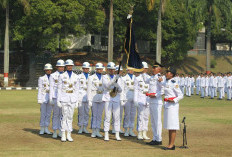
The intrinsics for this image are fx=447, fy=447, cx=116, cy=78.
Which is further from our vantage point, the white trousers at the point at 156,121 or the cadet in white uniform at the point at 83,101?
the cadet in white uniform at the point at 83,101

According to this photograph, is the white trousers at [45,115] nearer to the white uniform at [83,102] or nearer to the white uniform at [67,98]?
the white uniform at [83,102]

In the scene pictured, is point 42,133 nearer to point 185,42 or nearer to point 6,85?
point 6,85

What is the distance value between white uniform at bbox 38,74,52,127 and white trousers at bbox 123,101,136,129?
8.70 ft

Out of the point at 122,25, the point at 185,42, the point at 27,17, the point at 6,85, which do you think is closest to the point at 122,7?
the point at 122,25

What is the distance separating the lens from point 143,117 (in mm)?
14594

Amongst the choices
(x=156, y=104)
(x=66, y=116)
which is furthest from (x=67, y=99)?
(x=156, y=104)

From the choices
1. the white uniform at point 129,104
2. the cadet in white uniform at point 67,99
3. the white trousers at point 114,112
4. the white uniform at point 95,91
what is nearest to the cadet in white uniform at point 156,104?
the white trousers at point 114,112

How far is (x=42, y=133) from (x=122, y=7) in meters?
43.7

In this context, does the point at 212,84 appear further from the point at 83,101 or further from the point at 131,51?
the point at 131,51

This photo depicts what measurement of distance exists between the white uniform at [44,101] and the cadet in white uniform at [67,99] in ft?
5.59

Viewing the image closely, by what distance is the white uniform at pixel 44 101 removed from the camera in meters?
15.3

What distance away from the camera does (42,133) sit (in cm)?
1527

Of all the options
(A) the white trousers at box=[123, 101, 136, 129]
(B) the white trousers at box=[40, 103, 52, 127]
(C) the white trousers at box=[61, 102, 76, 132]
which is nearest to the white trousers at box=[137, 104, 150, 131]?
(A) the white trousers at box=[123, 101, 136, 129]

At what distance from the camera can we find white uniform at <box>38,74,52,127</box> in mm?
15295
